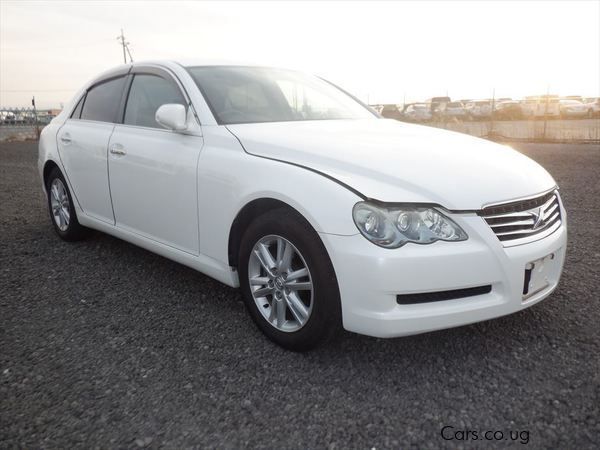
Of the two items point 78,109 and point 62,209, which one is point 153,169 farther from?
point 62,209

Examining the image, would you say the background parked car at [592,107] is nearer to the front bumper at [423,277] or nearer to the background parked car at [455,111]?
the background parked car at [455,111]

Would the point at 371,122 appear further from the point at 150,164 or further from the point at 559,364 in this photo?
the point at 559,364

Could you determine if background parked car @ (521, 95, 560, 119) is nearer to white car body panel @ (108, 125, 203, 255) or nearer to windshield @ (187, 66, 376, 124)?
windshield @ (187, 66, 376, 124)

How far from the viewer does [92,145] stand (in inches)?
166

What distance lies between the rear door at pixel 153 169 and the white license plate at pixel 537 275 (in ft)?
6.00

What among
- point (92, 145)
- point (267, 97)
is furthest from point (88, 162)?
point (267, 97)

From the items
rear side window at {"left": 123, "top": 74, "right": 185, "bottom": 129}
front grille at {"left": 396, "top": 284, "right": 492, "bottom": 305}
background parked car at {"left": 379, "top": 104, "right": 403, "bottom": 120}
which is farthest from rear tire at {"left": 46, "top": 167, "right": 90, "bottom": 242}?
background parked car at {"left": 379, "top": 104, "right": 403, "bottom": 120}

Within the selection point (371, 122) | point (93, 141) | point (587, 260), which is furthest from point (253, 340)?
point (587, 260)

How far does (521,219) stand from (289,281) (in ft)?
3.81

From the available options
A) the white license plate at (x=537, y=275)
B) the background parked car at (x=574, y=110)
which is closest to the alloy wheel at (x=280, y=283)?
the white license plate at (x=537, y=275)

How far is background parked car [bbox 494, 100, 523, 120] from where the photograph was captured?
88.4ft

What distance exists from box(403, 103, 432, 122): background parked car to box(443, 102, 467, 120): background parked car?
3.40 ft

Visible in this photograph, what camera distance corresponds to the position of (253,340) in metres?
3.04

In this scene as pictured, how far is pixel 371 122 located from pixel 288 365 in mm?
1812
